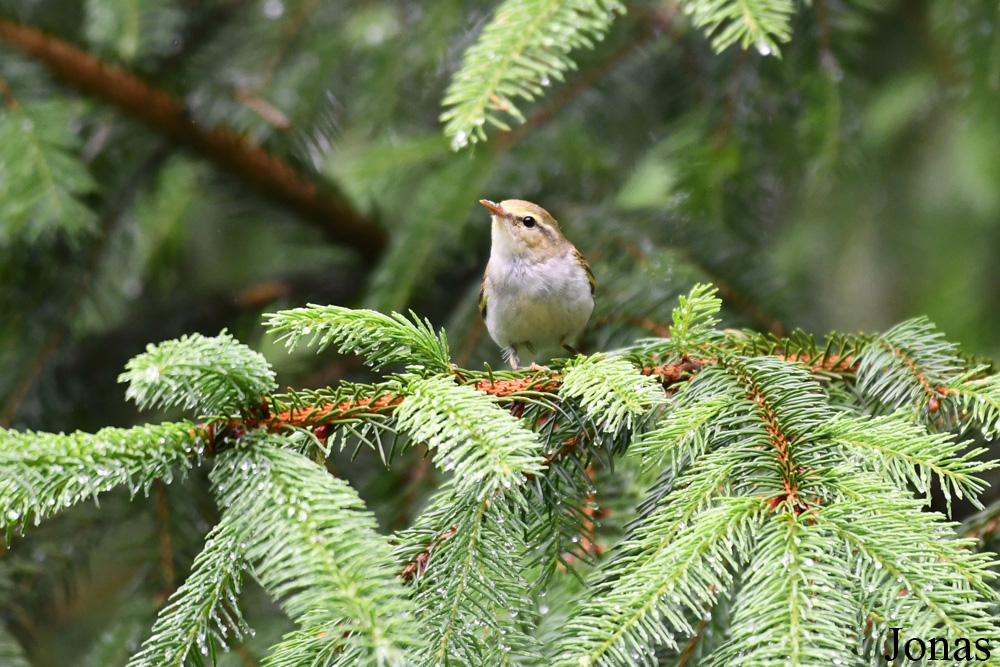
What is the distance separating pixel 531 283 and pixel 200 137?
145 cm

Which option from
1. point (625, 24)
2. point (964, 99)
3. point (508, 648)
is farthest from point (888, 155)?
point (508, 648)

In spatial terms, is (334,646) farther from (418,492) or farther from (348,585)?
(418,492)

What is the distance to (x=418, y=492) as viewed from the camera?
8.76ft

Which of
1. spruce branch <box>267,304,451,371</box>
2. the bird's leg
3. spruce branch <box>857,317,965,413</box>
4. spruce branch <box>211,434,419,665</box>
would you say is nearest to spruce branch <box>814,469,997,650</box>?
spruce branch <box>857,317,965,413</box>

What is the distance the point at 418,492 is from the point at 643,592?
1535 millimetres

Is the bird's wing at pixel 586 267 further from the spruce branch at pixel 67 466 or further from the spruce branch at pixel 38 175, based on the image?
the spruce branch at pixel 67 466

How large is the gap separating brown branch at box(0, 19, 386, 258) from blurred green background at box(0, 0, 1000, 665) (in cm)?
2

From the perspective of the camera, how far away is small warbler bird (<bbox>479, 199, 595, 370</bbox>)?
126 inches

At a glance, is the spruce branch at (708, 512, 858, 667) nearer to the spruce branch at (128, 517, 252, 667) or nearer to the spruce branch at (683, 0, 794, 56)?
the spruce branch at (128, 517, 252, 667)

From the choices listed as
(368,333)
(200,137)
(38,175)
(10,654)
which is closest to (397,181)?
(200,137)

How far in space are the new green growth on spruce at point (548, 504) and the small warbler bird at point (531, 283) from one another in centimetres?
145

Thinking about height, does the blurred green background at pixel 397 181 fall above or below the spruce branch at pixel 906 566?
above

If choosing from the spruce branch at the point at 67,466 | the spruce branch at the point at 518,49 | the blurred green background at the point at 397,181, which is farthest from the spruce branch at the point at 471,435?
the blurred green background at the point at 397,181

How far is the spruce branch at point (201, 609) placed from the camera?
1324 millimetres
